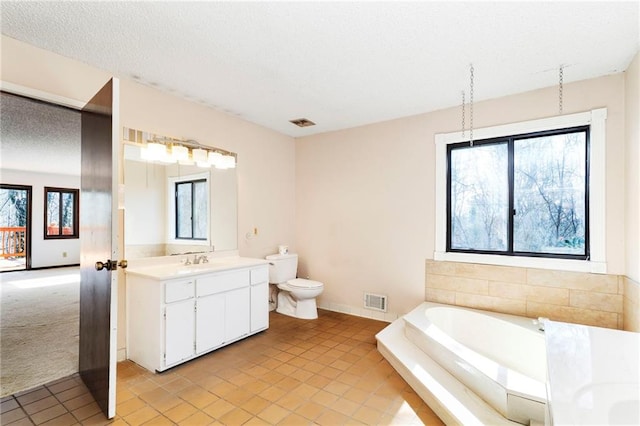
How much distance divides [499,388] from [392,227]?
6.91 feet

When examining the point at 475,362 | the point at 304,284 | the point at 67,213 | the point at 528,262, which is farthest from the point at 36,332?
the point at 67,213

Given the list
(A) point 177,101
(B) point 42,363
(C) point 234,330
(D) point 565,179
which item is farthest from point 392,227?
(B) point 42,363

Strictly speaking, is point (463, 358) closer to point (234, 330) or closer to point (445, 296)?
point (445, 296)

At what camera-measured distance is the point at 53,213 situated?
7.48 meters

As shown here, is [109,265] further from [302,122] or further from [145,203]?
[302,122]

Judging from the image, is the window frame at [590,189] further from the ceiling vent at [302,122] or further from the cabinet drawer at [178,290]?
the cabinet drawer at [178,290]

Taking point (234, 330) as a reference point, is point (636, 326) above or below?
above

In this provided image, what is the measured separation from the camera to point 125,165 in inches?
108

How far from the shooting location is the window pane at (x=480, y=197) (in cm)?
312

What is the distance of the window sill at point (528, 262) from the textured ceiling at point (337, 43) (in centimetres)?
158

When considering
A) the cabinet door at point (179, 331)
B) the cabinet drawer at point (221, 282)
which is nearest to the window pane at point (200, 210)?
the cabinet drawer at point (221, 282)

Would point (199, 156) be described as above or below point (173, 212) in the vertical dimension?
above

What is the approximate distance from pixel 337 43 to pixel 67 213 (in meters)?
8.69

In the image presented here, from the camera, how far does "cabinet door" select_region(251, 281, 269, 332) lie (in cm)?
324
